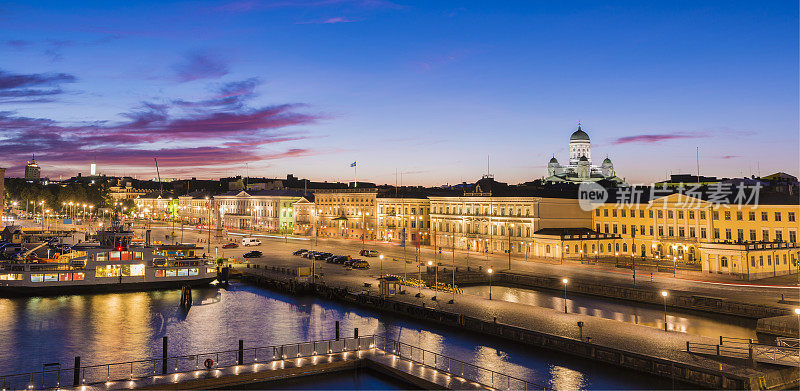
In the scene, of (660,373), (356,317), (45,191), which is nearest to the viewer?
(660,373)

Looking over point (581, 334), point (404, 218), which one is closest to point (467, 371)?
point (581, 334)

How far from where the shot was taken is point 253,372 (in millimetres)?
29250

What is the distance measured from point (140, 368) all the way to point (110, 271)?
37.4m

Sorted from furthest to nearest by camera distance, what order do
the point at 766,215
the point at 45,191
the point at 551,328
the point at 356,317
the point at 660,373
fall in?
1. the point at 45,191
2. the point at 766,215
3. the point at 356,317
4. the point at 551,328
5. the point at 660,373

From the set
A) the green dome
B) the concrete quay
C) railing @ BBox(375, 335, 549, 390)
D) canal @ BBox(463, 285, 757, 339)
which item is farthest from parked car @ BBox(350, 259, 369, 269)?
the green dome

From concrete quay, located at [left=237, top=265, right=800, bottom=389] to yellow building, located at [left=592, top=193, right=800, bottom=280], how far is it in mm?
24346

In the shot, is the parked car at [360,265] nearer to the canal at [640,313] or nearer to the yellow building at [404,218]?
the canal at [640,313]

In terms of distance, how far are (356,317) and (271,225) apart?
106 meters

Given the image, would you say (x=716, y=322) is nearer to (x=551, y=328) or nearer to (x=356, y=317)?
(x=551, y=328)

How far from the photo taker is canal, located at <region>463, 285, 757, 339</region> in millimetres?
43075

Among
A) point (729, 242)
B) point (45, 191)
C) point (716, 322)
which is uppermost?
point (45, 191)

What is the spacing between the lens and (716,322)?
45875 millimetres

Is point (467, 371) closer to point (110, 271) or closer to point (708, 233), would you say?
point (110, 271)

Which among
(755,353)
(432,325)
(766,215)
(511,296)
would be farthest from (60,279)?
(766,215)
